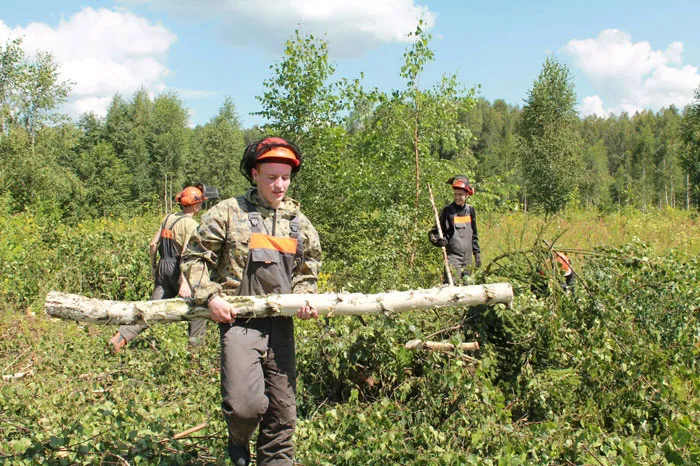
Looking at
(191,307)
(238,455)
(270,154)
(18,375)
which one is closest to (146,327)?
(18,375)

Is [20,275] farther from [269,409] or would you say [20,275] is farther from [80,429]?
[269,409]

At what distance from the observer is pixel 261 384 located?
2781mm

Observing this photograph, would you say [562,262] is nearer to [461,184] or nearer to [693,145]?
[461,184]

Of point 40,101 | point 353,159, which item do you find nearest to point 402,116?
point 353,159

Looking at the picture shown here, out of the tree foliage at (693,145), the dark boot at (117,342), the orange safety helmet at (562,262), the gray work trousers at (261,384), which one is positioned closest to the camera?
the gray work trousers at (261,384)

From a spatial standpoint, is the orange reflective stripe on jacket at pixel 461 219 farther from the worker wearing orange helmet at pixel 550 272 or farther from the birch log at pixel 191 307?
the birch log at pixel 191 307

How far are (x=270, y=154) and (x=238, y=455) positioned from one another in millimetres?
1799

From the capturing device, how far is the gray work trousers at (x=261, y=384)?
2.69m

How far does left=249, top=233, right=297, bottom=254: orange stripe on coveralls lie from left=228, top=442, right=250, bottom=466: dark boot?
1195mm

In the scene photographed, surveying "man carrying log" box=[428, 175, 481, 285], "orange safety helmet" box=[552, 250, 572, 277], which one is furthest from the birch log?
"man carrying log" box=[428, 175, 481, 285]

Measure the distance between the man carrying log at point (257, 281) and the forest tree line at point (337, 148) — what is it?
5.14 metres

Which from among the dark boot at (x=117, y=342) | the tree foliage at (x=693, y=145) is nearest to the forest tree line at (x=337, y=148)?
the tree foliage at (x=693, y=145)

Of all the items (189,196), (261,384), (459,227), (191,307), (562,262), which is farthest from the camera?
(459,227)

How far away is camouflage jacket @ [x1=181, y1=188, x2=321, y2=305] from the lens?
2795 millimetres
